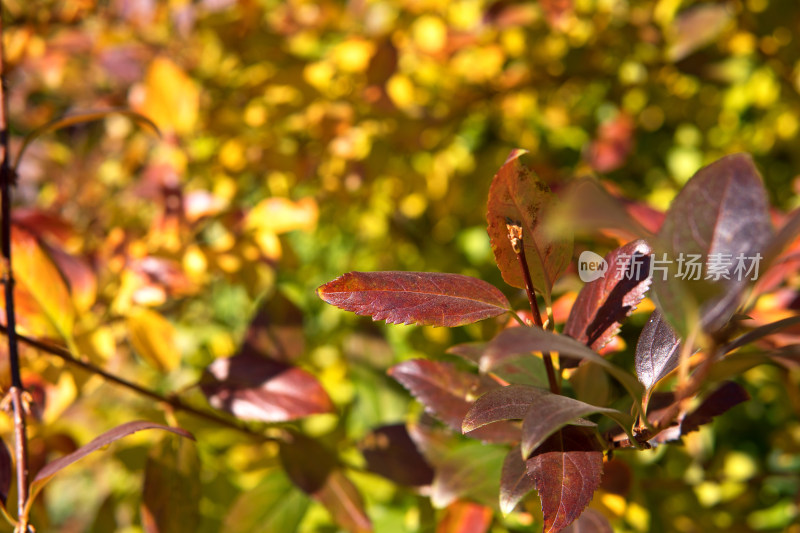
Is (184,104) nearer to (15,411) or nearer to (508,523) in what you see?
(15,411)

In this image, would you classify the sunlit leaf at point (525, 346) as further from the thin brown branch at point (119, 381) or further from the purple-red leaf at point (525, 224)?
the thin brown branch at point (119, 381)

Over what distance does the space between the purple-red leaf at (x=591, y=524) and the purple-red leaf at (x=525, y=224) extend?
248 mm

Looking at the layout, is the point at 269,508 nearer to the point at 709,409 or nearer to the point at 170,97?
the point at 709,409

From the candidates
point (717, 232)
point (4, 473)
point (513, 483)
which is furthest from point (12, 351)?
point (717, 232)

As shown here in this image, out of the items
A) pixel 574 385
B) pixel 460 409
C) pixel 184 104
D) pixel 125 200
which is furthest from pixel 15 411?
pixel 125 200

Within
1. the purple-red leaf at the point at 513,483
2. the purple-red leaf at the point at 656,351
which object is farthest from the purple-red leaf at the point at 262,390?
the purple-red leaf at the point at 656,351

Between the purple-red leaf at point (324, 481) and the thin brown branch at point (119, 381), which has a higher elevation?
the thin brown branch at point (119, 381)

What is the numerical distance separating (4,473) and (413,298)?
447 mm

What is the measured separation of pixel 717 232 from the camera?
0.37 meters

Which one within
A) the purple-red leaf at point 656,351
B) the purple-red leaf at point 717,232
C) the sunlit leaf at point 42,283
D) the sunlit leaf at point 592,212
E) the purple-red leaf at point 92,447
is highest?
the sunlit leaf at point 42,283

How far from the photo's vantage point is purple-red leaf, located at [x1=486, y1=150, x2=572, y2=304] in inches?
17.3

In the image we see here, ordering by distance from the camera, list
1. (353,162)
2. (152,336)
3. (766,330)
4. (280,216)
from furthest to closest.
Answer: (353,162) < (280,216) < (152,336) < (766,330)

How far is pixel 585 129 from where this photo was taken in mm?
1663

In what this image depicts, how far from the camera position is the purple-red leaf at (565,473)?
437 mm
